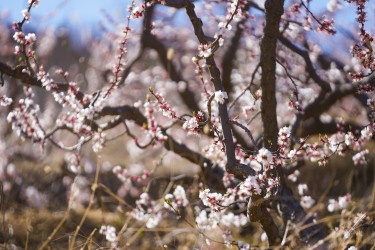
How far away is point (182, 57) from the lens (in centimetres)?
1059

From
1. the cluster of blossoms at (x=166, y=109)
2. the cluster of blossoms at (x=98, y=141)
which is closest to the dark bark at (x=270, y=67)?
the cluster of blossoms at (x=166, y=109)

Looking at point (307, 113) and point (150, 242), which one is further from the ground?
point (307, 113)

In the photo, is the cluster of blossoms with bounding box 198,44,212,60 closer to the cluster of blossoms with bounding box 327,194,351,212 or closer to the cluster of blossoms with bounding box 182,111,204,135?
the cluster of blossoms with bounding box 182,111,204,135

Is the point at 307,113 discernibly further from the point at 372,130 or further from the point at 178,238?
the point at 178,238

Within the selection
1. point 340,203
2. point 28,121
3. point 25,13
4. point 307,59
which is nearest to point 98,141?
point 28,121

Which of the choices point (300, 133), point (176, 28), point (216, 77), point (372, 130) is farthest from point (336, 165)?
point (216, 77)

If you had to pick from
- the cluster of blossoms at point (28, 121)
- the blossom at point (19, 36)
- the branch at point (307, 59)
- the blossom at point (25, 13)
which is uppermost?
the branch at point (307, 59)

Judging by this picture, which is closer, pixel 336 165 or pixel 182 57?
pixel 336 165

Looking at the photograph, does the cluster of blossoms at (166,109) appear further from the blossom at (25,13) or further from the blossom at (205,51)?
the blossom at (25,13)

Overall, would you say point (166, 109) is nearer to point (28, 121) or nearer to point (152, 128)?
point (152, 128)

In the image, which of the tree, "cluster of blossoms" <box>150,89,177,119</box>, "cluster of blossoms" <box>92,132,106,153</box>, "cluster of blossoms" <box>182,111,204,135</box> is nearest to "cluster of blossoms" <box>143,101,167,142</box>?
the tree

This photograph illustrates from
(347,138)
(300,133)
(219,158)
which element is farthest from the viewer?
(300,133)

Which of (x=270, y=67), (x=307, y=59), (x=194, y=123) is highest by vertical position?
(x=307, y=59)

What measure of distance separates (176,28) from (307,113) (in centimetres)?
581
